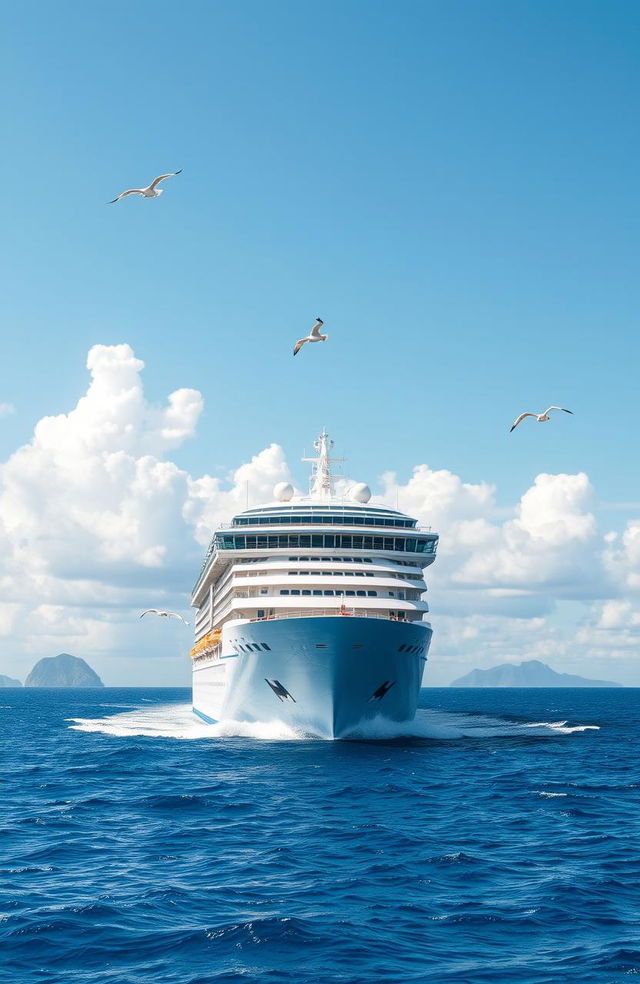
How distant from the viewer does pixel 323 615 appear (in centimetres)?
4512

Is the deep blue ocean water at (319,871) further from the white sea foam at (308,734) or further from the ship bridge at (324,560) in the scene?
the ship bridge at (324,560)

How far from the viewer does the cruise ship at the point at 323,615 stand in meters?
42.3

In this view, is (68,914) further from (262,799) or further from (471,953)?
(262,799)

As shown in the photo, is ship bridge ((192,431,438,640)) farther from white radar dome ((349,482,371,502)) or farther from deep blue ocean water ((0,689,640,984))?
deep blue ocean water ((0,689,640,984))

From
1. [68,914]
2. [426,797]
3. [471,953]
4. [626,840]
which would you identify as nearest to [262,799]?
[426,797]

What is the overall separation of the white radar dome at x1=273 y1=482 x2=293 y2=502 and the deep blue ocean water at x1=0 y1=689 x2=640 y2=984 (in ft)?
74.4

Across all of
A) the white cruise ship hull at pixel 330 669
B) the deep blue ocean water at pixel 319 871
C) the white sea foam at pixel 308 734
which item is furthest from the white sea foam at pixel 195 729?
the deep blue ocean water at pixel 319 871

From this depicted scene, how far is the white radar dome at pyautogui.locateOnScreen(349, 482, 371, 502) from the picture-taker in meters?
60.0

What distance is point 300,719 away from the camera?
44.2m

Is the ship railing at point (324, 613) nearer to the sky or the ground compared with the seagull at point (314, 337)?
nearer to the ground

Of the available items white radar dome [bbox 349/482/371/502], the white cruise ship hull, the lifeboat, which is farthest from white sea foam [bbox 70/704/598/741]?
white radar dome [bbox 349/482/371/502]

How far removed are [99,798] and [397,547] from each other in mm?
24542

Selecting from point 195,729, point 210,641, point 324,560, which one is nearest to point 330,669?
point 324,560

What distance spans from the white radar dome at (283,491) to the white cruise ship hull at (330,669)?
13.4 m
